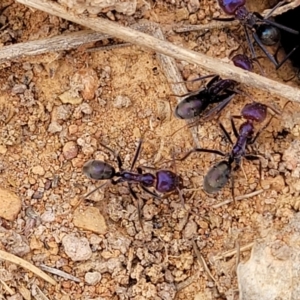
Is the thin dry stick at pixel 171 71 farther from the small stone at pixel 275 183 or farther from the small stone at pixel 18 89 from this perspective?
the small stone at pixel 18 89

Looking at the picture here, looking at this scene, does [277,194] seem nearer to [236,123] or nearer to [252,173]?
[252,173]

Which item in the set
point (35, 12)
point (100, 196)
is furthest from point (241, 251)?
point (35, 12)

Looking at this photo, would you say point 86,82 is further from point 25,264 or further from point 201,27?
point 25,264

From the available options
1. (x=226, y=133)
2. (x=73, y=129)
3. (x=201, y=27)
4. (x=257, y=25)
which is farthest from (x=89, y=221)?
(x=257, y=25)

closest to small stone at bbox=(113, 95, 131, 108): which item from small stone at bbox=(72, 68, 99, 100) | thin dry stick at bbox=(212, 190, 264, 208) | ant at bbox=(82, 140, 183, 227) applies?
small stone at bbox=(72, 68, 99, 100)

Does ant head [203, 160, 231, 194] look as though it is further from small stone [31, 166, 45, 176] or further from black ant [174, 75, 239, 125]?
small stone [31, 166, 45, 176]
